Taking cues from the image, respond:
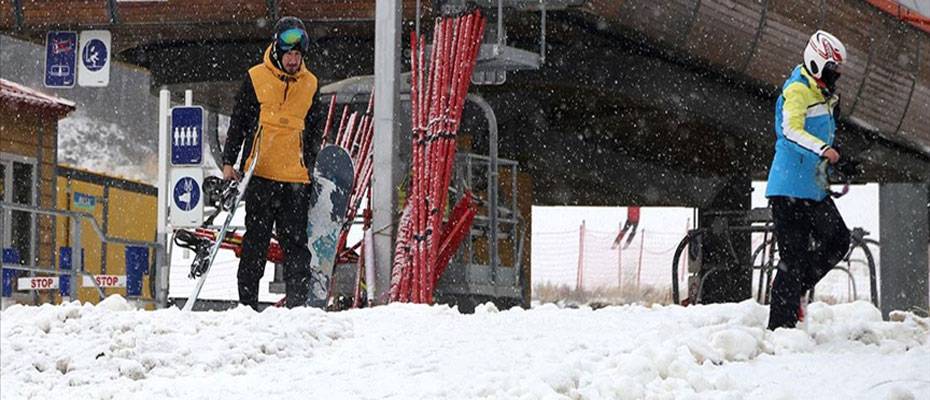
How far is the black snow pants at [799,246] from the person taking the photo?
8.05 metres

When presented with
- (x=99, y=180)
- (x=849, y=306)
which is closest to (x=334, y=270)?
(x=849, y=306)

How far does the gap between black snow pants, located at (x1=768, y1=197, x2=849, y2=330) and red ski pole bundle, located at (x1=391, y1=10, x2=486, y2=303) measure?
3.98 meters

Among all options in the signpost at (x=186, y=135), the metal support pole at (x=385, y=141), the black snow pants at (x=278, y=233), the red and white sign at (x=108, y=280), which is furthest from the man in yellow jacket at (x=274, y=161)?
the red and white sign at (x=108, y=280)

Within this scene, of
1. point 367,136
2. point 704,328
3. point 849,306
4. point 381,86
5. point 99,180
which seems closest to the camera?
point 704,328

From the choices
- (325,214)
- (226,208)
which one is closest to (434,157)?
(325,214)

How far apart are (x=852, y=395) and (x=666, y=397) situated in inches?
26.3

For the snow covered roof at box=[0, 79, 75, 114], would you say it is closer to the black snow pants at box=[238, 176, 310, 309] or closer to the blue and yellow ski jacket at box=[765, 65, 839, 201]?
the black snow pants at box=[238, 176, 310, 309]

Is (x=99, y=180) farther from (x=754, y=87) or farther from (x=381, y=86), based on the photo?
(x=381, y=86)

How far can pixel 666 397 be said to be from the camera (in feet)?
19.5

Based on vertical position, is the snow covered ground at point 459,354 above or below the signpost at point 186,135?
below

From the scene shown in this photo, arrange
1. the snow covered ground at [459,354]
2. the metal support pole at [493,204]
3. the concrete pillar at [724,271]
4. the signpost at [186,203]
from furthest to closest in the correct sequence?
the concrete pillar at [724,271], the signpost at [186,203], the metal support pole at [493,204], the snow covered ground at [459,354]

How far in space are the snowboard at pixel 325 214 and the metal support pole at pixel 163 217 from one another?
3.18 meters

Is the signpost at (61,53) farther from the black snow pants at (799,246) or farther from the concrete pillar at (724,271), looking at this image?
the black snow pants at (799,246)

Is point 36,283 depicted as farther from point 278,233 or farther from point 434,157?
point 278,233
